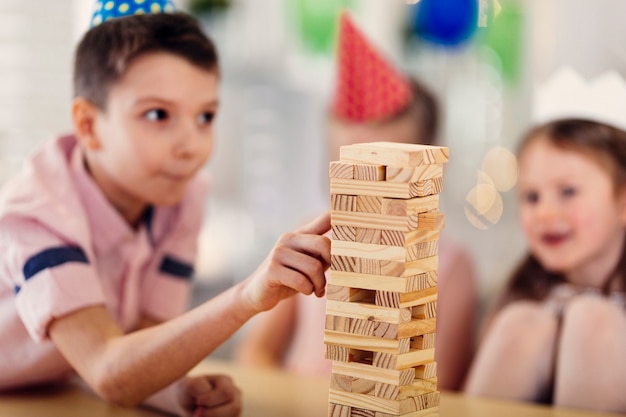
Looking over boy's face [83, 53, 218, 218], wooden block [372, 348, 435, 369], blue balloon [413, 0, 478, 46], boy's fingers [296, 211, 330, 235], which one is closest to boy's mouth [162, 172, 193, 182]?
boy's face [83, 53, 218, 218]

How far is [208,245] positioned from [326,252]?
116 centimetres

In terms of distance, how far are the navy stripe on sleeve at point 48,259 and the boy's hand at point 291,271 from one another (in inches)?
8.4

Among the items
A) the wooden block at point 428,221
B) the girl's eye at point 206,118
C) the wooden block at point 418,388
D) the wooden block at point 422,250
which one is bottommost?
the wooden block at point 418,388

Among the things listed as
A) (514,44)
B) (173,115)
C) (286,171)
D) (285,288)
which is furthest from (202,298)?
(285,288)

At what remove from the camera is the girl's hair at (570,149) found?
104 centimetres

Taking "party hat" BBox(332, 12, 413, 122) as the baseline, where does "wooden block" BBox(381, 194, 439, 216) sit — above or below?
below

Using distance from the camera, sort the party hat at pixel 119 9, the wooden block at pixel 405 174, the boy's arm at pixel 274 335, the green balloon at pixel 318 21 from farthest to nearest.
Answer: the green balloon at pixel 318 21 < the boy's arm at pixel 274 335 < the party hat at pixel 119 9 < the wooden block at pixel 405 174

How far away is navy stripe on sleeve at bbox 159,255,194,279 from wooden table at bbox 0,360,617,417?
14 cm

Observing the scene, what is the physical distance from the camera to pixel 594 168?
1041 millimetres

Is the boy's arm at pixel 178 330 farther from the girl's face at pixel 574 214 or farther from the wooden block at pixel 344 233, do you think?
the girl's face at pixel 574 214

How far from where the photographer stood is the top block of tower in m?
0.66

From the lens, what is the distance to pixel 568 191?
105 centimetres

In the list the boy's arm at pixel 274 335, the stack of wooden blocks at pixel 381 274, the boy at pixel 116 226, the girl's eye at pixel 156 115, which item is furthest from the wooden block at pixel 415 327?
the boy's arm at pixel 274 335

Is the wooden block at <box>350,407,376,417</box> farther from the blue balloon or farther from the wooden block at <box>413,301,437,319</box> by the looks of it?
the blue balloon
